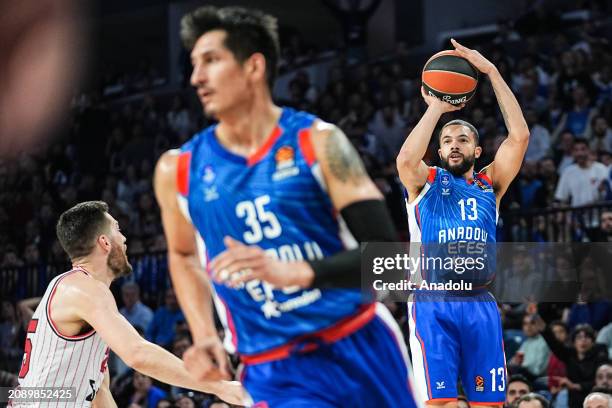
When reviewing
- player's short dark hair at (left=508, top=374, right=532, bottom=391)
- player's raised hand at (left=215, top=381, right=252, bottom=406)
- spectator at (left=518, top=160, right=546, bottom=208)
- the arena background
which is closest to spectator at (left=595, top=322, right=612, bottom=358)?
the arena background

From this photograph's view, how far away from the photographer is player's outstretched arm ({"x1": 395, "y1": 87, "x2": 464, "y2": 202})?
22.7ft

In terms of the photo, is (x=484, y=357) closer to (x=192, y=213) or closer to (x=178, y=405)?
(x=192, y=213)

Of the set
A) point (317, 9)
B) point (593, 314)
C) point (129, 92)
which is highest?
point (317, 9)

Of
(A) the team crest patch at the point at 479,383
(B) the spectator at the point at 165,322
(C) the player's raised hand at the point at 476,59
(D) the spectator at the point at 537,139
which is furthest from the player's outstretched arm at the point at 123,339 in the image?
(D) the spectator at the point at 537,139

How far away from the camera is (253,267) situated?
3.49 meters

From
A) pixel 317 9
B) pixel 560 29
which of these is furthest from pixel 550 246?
pixel 317 9

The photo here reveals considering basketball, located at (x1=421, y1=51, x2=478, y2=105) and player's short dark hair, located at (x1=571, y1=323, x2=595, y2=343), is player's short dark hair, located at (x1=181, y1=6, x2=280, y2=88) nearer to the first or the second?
basketball, located at (x1=421, y1=51, x2=478, y2=105)

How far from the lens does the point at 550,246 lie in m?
11.6

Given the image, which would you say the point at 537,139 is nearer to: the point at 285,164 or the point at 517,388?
the point at 517,388

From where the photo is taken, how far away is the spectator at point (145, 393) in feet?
36.5

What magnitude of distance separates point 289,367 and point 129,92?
1833 cm

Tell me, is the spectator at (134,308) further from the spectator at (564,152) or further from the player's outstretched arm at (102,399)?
the player's outstretched arm at (102,399)

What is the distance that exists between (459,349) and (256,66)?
3.71 metres

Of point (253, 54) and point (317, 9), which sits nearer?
point (253, 54)
